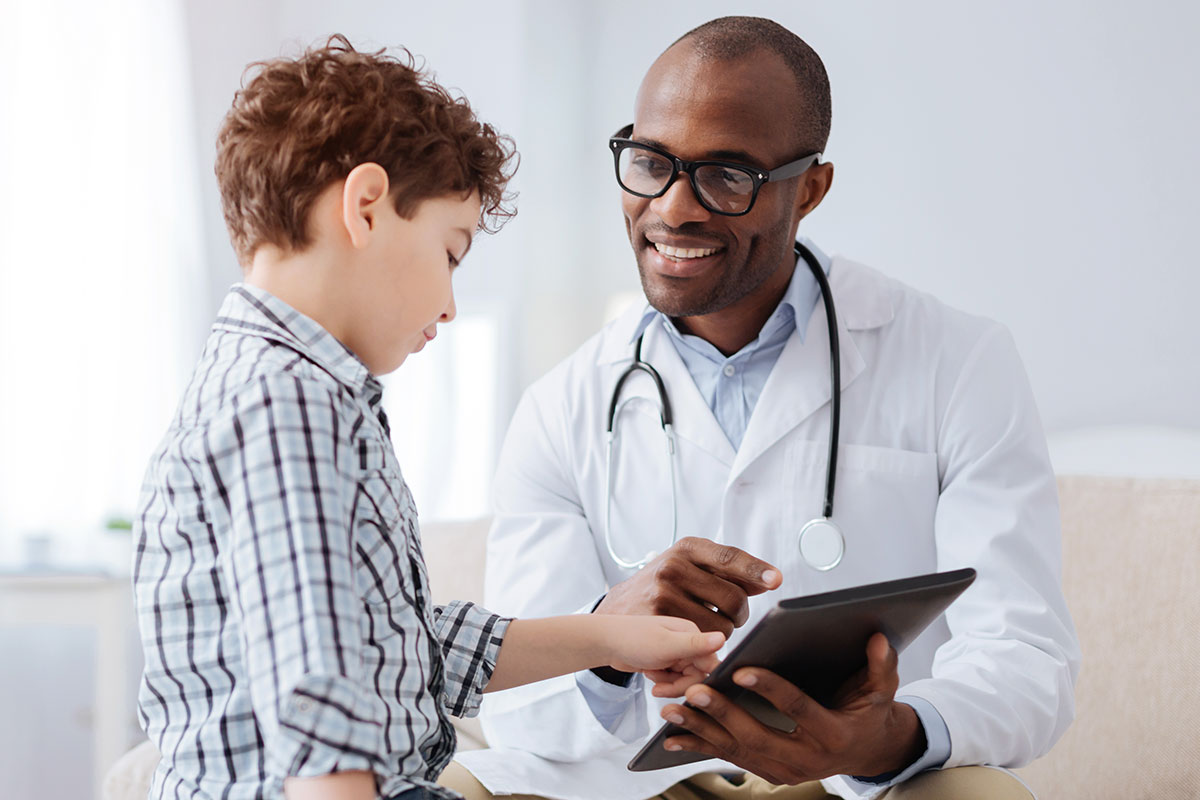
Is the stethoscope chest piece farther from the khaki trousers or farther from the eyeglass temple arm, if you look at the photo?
the eyeglass temple arm

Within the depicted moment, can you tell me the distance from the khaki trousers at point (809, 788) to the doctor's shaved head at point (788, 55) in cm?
86

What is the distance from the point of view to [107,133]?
229 centimetres

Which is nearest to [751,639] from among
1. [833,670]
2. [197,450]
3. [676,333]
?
[833,670]

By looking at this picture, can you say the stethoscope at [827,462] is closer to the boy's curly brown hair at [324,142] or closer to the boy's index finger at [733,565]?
the boy's index finger at [733,565]

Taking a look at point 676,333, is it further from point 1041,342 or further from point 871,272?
point 1041,342

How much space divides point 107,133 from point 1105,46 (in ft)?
6.62

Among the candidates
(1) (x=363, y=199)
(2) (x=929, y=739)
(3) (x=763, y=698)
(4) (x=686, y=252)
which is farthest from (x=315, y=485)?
(4) (x=686, y=252)

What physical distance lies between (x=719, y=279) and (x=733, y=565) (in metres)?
0.47

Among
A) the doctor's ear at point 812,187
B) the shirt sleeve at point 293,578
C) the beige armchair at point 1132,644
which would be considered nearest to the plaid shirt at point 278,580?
the shirt sleeve at point 293,578

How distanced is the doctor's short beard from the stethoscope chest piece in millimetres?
339

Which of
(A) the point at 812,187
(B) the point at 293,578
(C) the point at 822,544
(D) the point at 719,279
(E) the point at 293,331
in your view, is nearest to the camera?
(B) the point at 293,578

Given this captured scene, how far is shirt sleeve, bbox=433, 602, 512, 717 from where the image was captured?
3.37ft

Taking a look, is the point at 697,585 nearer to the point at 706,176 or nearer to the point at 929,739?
the point at 929,739

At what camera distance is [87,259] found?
2.27m
